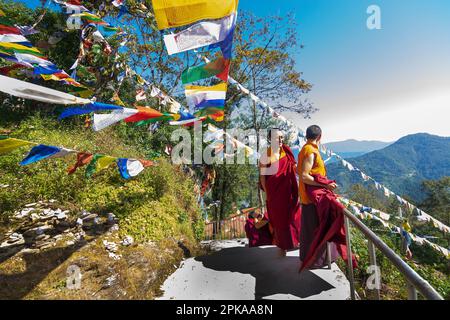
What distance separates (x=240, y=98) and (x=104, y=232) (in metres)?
13.7

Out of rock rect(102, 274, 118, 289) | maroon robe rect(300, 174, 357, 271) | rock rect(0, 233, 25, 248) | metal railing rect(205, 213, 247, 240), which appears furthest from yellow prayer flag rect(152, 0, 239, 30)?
metal railing rect(205, 213, 247, 240)

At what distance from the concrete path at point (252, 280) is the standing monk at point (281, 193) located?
478 mm

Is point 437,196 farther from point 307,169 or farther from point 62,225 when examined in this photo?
point 62,225

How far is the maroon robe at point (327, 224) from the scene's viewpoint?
3.11m

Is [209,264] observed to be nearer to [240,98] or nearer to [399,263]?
[399,263]

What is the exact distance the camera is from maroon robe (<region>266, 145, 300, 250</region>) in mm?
4254

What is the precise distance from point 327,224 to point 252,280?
1442 mm

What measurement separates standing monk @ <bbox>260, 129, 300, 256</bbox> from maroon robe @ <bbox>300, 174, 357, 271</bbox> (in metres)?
0.81

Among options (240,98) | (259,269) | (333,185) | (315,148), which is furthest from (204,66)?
(240,98)

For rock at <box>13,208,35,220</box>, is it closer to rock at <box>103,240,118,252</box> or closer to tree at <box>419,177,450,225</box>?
rock at <box>103,240,118,252</box>

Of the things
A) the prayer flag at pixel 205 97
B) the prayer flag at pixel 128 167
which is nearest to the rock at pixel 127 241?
the prayer flag at pixel 128 167

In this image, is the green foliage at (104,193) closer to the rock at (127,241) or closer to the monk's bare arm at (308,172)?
the rock at (127,241)

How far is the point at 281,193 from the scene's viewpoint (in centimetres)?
426

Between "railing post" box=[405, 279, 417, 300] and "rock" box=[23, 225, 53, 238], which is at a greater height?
"railing post" box=[405, 279, 417, 300]
